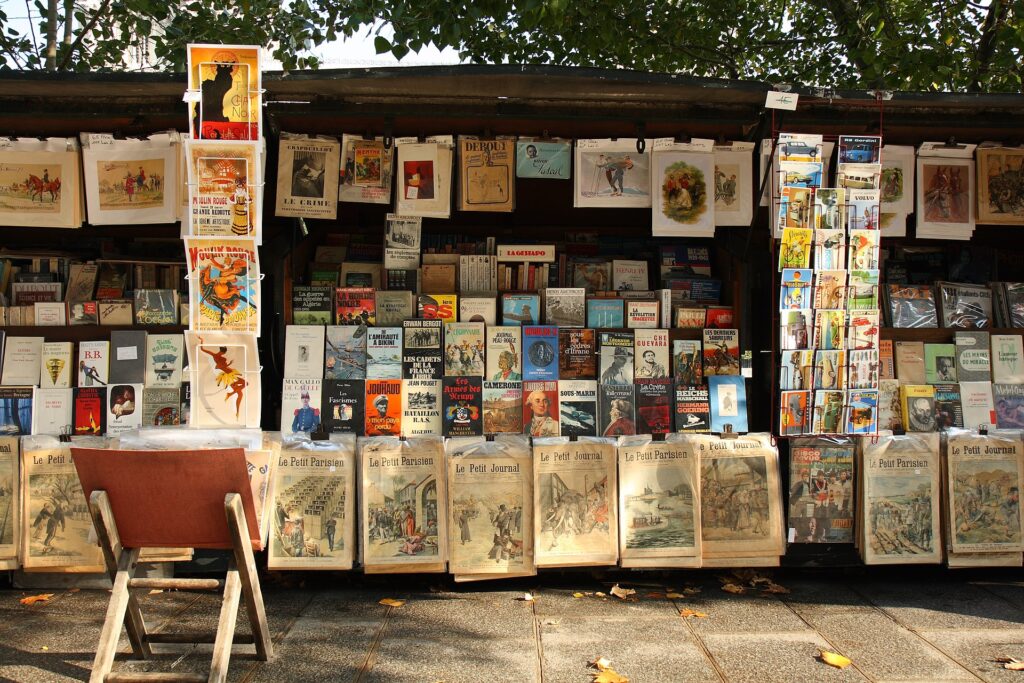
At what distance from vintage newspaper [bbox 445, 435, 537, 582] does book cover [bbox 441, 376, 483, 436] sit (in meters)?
0.12

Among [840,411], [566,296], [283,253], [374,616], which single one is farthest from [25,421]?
[840,411]

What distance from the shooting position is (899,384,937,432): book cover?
4.57m

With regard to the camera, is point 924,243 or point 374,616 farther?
point 924,243

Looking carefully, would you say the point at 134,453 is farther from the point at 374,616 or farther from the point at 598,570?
the point at 598,570

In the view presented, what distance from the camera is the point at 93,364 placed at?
4449 mm

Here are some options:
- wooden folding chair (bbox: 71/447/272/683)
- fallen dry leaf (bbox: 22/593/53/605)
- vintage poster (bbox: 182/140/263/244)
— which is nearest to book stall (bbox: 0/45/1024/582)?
fallen dry leaf (bbox: 22/593/53/605)

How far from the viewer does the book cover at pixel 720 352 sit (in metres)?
4.57

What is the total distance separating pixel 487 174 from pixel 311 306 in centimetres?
118

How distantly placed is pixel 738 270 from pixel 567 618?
207cm

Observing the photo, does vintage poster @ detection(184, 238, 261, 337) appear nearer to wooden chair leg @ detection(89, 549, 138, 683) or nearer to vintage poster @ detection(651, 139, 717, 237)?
wooden chair leg @ detection(89, 549, 138, 683)

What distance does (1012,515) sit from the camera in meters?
4.40

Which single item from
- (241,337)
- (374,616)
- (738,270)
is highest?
(738,270)

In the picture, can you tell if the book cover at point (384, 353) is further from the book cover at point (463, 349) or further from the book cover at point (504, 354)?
the book cover at point (504, 354)

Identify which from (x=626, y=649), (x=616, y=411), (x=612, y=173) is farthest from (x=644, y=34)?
(x=626, y=649)
